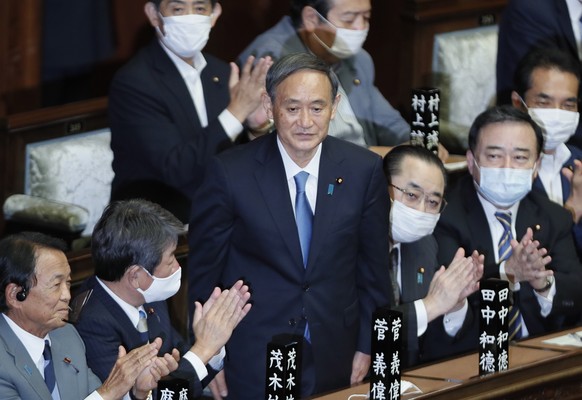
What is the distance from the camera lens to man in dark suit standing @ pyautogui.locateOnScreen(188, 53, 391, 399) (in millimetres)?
3453

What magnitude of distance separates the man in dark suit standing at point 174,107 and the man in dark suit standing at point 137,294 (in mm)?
760

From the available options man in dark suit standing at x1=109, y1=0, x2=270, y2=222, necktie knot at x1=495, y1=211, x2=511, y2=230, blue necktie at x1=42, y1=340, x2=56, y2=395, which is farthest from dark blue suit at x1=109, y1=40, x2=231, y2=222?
blue necktie at x1=42, y1=340, x2=56, y2=395

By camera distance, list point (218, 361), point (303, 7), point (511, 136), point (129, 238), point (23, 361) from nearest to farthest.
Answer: point (23, 361), point (129, 238), point (218, 361), point (511, 136), point (303, 7)

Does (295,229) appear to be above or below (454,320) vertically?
above

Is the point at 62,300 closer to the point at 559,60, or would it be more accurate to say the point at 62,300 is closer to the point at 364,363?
the point at 364,363

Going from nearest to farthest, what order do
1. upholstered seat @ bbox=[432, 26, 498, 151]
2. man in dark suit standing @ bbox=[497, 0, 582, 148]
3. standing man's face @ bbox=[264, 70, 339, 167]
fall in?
1. standing man's face @ bbox=[264, 70, 339, 167]
2. man in dark suit standing @ bbox=[497, 0, 582, 148]
3. upholstered seat @ bbox=[432, 26, 498, 151]

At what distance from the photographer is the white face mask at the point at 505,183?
3998 millimetres

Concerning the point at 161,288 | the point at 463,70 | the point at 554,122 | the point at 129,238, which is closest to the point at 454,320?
the point at 554,122

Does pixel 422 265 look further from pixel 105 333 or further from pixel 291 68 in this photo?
Answer: pixel 105 333

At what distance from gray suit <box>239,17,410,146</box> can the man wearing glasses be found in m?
0.68

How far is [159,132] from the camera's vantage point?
13.6 ft

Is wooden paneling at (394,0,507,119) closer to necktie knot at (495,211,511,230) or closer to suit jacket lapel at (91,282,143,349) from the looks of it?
necktie knot at (495,211,511,230)

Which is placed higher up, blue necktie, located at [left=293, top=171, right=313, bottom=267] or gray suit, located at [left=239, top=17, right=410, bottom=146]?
gray suit, located at [left=239, top=17, right=410, bottom=146]

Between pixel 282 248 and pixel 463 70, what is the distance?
2.39 m
